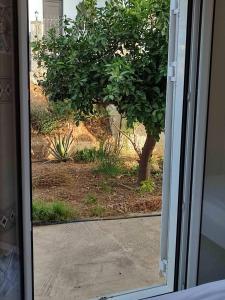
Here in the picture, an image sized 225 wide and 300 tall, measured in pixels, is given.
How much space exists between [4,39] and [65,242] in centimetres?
220

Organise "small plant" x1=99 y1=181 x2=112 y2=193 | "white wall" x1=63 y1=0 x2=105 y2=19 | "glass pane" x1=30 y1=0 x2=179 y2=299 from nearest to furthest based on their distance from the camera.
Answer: "glass pane" x1=30 y1=0 x2=179 y2=299 → "white wall" x1=63 y1=0 x2=105 y2=19 → "small plant" x1=99 y1=181 x2=112 y2=193

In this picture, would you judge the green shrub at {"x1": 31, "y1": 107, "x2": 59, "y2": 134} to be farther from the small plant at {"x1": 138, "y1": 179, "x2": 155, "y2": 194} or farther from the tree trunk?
the small plant at {"x1": 138, "y1": 179, "x2": 155, "y2": 194}

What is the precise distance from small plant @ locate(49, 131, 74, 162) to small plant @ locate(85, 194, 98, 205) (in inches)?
22.1

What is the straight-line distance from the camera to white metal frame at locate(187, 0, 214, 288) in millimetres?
1722

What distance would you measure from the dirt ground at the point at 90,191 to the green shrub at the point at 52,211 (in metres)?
0.09

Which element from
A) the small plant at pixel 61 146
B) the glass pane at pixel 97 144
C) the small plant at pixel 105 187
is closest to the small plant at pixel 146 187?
the glass pane at pixel 97 144

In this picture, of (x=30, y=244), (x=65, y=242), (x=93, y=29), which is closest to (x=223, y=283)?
(x=30, y=244)

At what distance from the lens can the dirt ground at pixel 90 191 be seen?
400 centimetres

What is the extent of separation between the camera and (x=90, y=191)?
4.22 metres

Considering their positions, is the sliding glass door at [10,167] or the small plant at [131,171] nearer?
the sliding glass door at [10,167]

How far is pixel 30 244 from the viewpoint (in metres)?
1.47

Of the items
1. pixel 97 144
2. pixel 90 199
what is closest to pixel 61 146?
pixel 97 144

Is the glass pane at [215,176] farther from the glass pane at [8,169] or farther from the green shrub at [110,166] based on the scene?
the green shrub at [110,166]

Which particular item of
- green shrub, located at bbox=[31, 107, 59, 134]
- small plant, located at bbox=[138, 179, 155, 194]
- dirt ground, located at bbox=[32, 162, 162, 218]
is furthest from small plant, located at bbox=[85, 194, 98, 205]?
green shrub, located at bbox=[31, 107, 59, 134]
